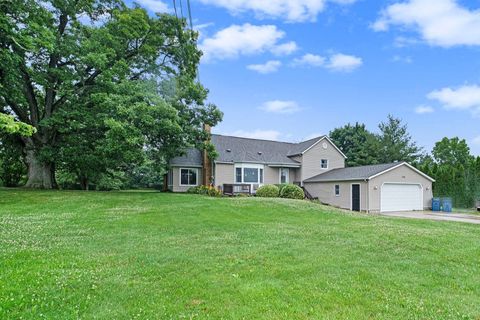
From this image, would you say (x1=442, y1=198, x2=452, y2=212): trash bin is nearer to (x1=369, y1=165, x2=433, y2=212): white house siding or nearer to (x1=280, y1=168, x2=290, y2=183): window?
(x1=369, y1=165, x2=433, y2=212): white house siding

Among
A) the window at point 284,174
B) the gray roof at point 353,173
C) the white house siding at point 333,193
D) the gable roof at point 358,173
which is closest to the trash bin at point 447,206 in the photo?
the gable roof at point 358,173

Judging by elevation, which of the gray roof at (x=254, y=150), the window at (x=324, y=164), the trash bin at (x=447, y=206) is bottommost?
the trash bin at (x=447, y=206)

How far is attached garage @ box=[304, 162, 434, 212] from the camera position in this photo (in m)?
22.0

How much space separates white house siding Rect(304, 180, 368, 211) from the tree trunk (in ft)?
65.7

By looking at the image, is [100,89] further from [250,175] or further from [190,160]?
[250,175]

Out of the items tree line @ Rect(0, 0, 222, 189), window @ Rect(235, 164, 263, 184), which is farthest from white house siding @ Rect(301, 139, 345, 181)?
tree line @ Rect(0, 0, 222, 189)

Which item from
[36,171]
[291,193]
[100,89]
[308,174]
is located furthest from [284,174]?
[36,171]

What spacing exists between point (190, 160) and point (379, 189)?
14931 mm

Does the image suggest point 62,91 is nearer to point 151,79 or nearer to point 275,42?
point 151,79

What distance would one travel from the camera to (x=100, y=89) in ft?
69.2

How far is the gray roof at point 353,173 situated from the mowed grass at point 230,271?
13.1 metres

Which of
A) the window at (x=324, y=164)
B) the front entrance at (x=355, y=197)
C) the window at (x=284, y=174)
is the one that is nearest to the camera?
→ the front entrance at (x=355, y=197)

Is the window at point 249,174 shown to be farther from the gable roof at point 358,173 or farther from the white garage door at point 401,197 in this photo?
the white garage door at point 401,197

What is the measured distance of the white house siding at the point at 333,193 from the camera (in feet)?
72.8
